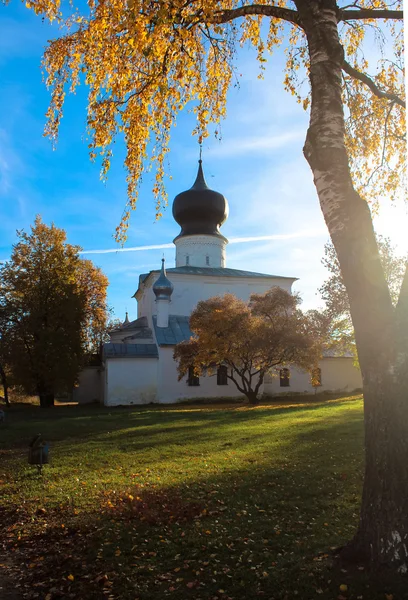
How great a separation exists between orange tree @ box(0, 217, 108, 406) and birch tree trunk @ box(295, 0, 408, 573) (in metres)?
26.4

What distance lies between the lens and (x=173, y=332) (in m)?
32.1

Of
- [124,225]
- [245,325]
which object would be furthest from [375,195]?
[245,325]

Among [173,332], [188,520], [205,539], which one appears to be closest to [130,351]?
[173,332]

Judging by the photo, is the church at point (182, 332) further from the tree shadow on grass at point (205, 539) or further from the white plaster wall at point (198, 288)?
the tree shadow on grass at point (205, 539)

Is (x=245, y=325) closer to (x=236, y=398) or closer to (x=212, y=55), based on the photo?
(x=236, y=398)

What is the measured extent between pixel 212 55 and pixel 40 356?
24422 mm

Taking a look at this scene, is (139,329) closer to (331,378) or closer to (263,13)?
(331,378)

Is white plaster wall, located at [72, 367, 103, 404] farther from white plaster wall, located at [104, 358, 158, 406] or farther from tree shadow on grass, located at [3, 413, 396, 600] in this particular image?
tree shadow on grass, located at [3, 413, 396, 600]

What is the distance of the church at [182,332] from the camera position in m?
29.9

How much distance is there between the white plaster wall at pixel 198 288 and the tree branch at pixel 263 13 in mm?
29811

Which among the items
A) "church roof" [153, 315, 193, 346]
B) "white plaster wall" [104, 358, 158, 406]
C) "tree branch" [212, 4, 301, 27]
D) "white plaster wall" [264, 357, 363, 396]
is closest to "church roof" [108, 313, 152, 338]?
"church roof" [153, 315, 193, 346]

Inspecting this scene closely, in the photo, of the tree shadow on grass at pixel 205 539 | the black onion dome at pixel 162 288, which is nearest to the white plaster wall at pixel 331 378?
the black onion dome at pixel 162 288

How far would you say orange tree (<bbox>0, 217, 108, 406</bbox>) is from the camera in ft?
94.6

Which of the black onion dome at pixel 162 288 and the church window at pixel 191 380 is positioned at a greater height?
the black onion dome at pixel 162 288
